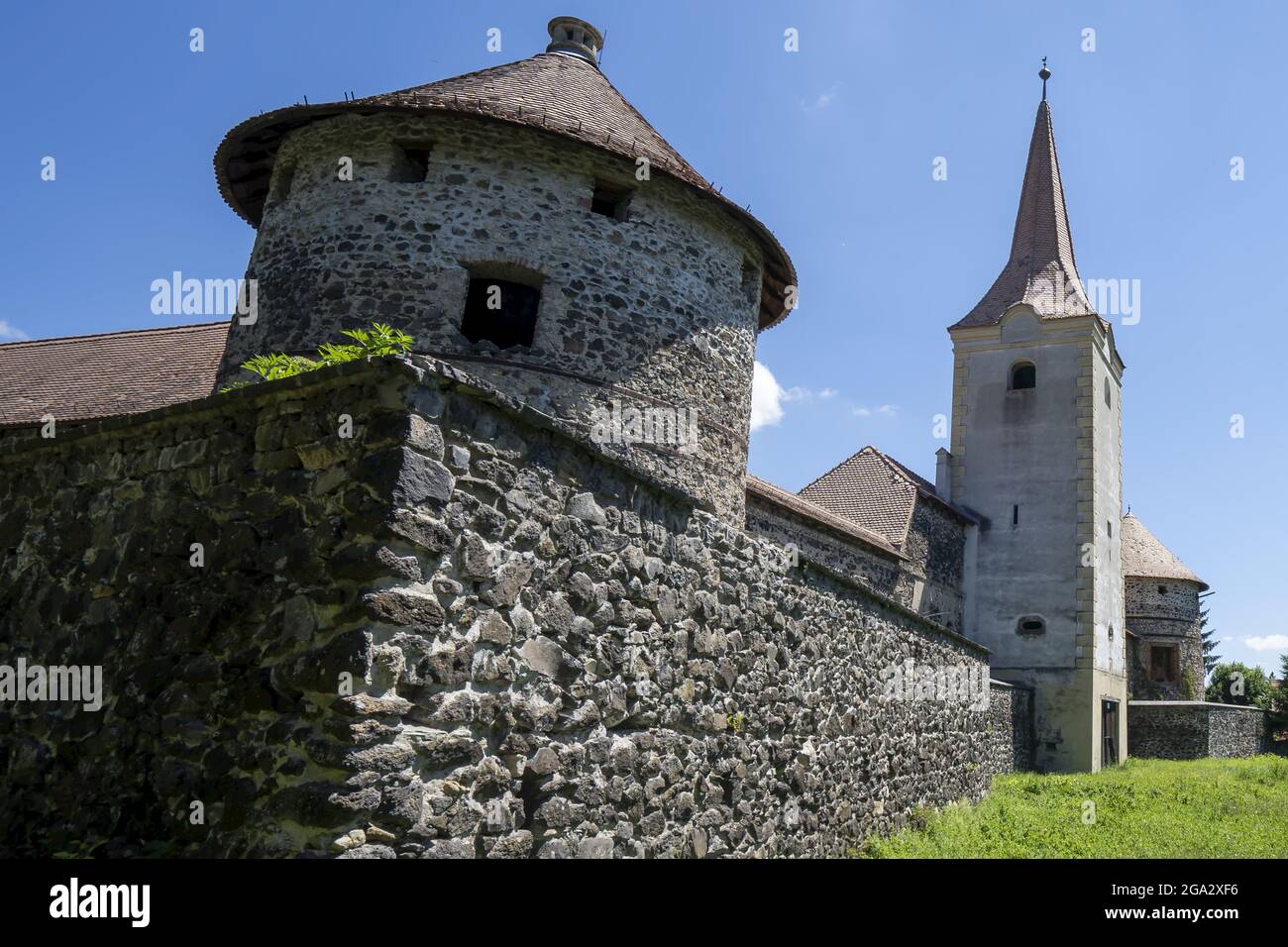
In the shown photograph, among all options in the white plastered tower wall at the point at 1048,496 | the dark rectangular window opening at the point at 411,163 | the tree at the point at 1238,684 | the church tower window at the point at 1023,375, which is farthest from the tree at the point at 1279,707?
the dark rectangular window opening at the point at 411,163

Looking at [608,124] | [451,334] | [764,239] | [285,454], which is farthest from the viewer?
[764,239]

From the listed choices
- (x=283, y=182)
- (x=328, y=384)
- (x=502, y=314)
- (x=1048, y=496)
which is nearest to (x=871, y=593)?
(x=502, y=314)

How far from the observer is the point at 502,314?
39.2 feet

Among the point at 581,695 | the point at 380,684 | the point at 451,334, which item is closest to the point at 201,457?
the point at 380,684

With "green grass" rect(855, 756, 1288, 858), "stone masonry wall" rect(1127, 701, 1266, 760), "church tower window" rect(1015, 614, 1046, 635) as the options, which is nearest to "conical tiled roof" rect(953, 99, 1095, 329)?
"church tower window" rect(1015, 614, 1046, 635)

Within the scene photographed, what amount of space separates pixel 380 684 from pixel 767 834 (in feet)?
13.9

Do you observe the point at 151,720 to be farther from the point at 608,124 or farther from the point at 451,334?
the point at 608,124

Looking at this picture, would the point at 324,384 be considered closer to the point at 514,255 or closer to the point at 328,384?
the point at 328,384

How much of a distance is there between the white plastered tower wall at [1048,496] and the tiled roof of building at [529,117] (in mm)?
14274

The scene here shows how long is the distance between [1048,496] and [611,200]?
58.2 ft

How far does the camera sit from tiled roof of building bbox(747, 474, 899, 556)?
1723cm

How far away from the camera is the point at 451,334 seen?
1116 centimetres

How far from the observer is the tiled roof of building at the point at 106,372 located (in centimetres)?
1609
